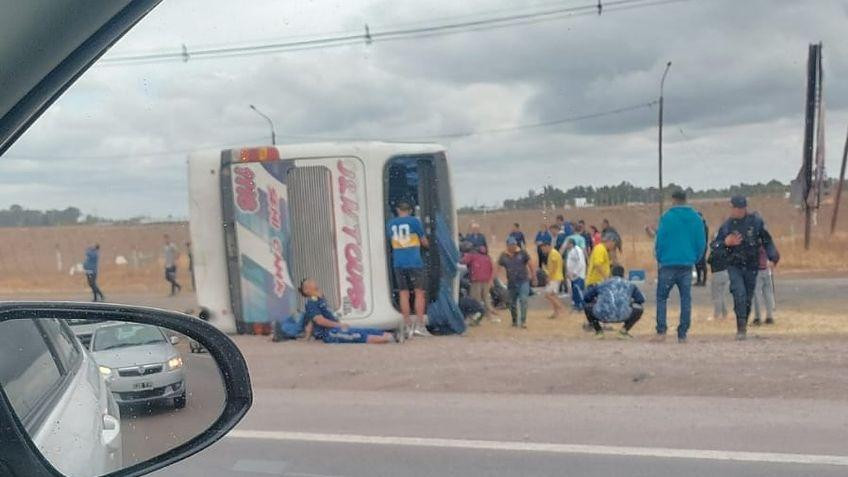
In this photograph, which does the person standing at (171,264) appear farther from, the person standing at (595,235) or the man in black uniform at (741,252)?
the man in black uniform at (741,252)

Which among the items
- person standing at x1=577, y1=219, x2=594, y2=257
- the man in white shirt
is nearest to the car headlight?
person standing at x1=577, y1=219, x2=594, y2=257

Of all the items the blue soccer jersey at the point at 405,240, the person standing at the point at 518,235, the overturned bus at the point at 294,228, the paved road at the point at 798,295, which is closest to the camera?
the overturned bus at the point at 294,228

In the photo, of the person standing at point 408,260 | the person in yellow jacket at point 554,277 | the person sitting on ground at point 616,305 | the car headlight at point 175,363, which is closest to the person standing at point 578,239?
the person in yellow jacket at point 554,277

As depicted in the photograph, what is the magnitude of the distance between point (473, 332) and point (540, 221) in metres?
2.32

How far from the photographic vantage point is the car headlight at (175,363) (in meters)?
2.29

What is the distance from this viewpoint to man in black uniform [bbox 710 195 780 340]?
9.45 meters

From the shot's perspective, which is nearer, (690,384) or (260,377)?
(690,384)

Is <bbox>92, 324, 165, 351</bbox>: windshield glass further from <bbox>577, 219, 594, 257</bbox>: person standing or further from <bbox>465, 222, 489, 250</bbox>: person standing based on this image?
<bbox>577, 219, 594, 257</bbox>: person standing

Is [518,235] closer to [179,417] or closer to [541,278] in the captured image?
[541,278]

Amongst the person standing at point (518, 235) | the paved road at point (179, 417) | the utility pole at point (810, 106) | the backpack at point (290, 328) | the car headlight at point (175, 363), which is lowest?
the backpack at point (290, 328)

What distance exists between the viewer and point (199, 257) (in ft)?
33.2

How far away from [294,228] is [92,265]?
7.15ft

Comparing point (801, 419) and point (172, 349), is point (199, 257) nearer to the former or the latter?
point (801, 419)

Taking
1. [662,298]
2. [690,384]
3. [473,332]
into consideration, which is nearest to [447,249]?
[473,332]
